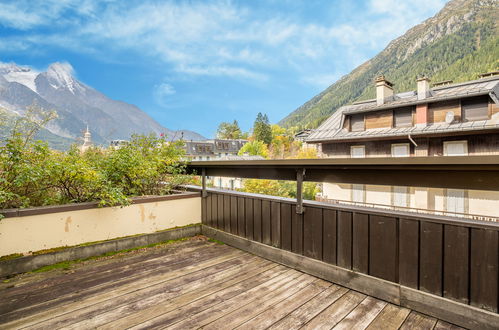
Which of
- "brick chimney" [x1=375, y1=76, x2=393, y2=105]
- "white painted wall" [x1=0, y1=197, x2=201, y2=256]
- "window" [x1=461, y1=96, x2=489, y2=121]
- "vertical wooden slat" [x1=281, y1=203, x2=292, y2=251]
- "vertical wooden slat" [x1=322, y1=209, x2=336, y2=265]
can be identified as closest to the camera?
"vertical wooden slat" [x1=322, y1=209, x2=336, y2=265]

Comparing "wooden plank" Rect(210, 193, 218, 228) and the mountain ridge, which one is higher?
the mountain ridge

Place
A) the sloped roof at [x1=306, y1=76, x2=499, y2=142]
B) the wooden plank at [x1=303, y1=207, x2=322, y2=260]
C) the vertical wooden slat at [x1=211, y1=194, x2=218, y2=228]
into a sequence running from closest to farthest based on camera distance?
the wooden plank at [x1=303, y1=207, x2=322, y2=260]
the vertical wooden slat at [x1=211, y1=194, x2=218, y2=228]
the sloped roof at [x1=306, y1=76, x2=499, y2=142]

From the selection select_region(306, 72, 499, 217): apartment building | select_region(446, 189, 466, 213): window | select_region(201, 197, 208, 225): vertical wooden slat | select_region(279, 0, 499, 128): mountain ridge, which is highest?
select_region(279, 0, 499, 128): mountain ridge

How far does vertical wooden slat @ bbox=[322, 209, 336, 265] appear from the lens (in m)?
2.19

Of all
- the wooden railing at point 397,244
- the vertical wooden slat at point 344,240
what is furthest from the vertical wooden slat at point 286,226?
the vertical wooden slat at point 344,240

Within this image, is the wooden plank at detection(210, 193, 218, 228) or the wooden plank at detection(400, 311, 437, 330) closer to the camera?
the wooden plank at detection(400, 311, 437, 330)

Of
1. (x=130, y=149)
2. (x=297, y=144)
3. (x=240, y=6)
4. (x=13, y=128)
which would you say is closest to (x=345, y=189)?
(x=130, y=149)

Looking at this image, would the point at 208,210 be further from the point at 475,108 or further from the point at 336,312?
the point at 475,108

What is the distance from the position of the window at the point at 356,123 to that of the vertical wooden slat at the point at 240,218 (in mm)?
9231

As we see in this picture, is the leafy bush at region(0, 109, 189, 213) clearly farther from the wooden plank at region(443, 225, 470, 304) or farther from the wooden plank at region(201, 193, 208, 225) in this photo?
the wooden plank at region(443, 225, 470, 304)

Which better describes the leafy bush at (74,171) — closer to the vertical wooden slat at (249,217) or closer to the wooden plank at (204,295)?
the vertical wooden slat at (249,217)

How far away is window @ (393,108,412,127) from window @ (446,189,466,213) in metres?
8.74

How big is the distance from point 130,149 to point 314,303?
321cm

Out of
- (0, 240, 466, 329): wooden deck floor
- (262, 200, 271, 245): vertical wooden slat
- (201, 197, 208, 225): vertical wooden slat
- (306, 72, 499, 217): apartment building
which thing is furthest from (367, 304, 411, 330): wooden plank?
(306, 72, 499, 217): apartment building
